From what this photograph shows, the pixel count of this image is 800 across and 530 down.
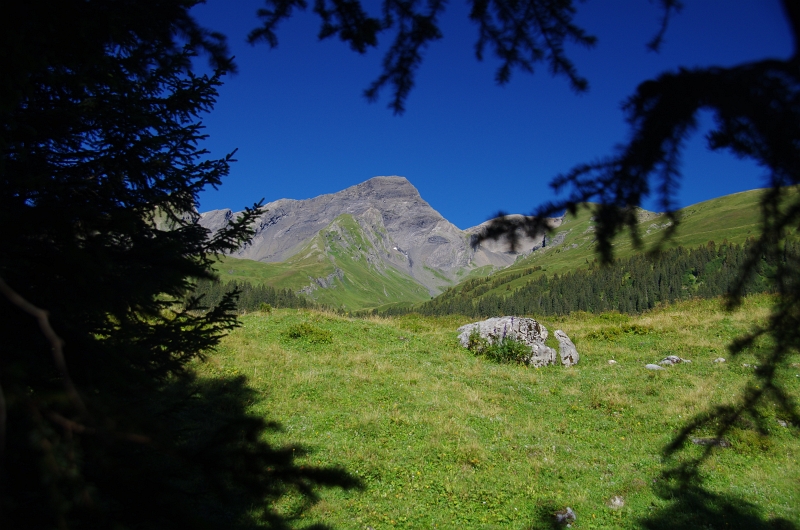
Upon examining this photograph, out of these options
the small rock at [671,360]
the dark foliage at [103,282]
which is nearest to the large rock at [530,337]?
the small rock at [671,360]

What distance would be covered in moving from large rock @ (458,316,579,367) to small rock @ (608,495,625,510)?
9.99 meters

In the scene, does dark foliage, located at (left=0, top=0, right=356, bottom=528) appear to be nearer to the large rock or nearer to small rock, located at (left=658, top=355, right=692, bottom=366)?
the large rock

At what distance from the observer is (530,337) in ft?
64.1

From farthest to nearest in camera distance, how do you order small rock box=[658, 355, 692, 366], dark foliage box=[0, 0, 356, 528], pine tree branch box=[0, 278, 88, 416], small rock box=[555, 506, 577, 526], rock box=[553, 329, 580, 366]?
rock box=[553, 329, 580, 366]
small rock box=[658, 355, 692, 366]
small rock box=[555, 506, 577, 526]
dark foliage box=[0, 0, 356, 528]
pine tree branch box=[0, 278, 88, 416]

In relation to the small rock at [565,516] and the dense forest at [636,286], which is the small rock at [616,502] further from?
the dense forest at [636,286]

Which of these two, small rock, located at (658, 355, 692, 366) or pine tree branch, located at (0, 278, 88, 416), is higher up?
pine tree branch, located at (0, 278, 88, 416)

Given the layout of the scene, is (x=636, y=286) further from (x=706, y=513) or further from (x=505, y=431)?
(x=706, y=513)

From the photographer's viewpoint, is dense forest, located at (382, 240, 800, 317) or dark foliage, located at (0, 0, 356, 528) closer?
dark foliage, located at (0, 0, 356, 528)

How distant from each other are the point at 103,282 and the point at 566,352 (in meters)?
18.9

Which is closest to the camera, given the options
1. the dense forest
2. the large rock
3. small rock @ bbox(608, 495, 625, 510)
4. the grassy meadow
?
the grassy meadow

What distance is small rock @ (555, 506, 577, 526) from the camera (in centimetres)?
796

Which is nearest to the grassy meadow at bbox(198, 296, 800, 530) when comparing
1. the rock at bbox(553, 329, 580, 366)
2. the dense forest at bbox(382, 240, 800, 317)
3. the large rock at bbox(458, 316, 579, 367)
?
the rock at bbox(553, 329, 580, 366)

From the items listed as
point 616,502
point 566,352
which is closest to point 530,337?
point 566,352

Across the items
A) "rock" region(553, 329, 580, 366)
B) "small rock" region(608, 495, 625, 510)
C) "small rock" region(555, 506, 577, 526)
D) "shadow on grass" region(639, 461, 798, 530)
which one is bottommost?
"shadow on grass" region(639, 461, 798, 530)
